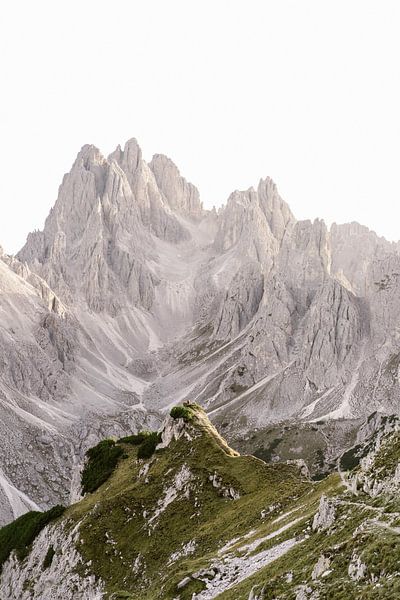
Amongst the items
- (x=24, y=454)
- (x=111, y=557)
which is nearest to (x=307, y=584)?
(x=111, y=557)

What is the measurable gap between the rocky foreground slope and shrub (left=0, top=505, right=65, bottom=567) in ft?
Result: 0.49

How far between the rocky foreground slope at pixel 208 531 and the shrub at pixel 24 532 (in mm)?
148

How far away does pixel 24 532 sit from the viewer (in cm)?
6281

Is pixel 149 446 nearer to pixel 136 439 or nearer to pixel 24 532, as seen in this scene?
pixel 136 439

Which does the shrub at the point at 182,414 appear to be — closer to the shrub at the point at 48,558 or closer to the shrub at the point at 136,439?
the shrub at the point at 136,439

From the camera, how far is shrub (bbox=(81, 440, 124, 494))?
68.1m

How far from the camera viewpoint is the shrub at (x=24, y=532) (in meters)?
61.0

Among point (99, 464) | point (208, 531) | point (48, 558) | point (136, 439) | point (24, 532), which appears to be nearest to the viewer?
point (208, 531)

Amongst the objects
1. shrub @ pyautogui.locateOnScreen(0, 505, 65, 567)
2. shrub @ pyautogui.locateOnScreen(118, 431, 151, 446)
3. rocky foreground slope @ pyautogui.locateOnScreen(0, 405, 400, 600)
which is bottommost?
rocky foreground slope @ pyautogui.locateOnScreen(0, 405, 400, 600)

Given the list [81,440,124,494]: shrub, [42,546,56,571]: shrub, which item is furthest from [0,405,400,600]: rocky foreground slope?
[42,546,56,571]: shrub

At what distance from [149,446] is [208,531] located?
64.2 feet

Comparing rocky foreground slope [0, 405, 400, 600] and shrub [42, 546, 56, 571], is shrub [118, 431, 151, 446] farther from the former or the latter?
shrub [42, 546, 56, 571]

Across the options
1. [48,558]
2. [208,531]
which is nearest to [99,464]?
[48,558]

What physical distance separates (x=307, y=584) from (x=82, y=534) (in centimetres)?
3322
